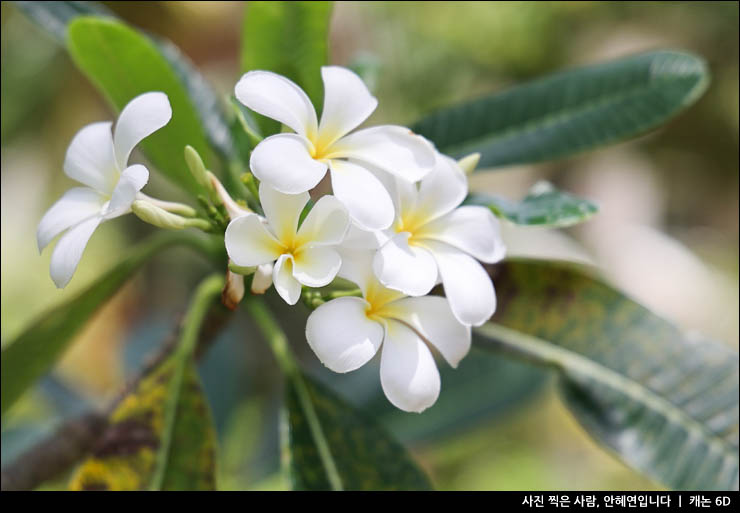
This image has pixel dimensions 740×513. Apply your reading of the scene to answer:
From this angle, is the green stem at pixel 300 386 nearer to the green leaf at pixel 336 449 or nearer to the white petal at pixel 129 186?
the green leaf at pixel 336 449

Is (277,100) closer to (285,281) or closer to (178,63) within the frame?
(285,281)

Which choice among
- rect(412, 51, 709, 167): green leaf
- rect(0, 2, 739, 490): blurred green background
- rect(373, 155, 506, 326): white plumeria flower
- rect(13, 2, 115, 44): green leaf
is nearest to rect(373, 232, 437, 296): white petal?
rect(373, 155, 506, 326): white plumeria flower

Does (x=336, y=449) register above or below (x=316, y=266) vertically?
below

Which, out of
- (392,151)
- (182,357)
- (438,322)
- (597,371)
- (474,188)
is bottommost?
(474,188)

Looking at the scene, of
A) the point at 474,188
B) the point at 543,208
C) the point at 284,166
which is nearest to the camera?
the point at 284,166

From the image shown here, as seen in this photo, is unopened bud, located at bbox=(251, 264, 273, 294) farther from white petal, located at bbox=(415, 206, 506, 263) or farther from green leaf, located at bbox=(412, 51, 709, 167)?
green leaf, located at bbox=(412, 51, 709, 167)

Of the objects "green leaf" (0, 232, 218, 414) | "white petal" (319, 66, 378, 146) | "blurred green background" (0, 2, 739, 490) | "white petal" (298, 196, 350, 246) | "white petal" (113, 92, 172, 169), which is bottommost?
"blurred green background" (0, 2, 739, 490)

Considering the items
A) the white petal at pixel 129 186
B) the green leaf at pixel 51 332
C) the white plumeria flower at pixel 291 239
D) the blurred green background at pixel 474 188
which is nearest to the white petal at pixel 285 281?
the white plumeria flower at pixel 291 239

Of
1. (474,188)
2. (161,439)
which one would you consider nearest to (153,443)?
(161,439)
